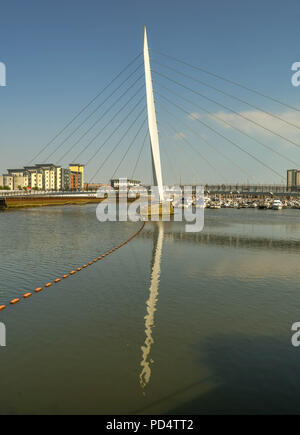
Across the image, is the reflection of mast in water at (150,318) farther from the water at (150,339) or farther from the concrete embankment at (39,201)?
the concrete embankment at (39,201)

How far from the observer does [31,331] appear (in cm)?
1170

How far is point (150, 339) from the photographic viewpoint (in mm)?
11109

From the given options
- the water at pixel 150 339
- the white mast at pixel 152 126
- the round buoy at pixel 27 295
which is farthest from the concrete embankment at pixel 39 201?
the round buoy at pixel 27 295

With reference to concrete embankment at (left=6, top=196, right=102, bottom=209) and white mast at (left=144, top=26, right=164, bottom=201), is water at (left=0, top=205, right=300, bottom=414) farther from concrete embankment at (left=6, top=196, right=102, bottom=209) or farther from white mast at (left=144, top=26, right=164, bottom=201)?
concrete embankment at (left=6, top=196, right=102, bottom=209)

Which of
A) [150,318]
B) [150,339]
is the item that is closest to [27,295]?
[150,318]

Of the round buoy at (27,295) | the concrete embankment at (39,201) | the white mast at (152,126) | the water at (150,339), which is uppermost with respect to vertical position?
the white mast at (152,126)

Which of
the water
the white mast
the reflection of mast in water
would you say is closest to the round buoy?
the water

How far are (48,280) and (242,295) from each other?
976 cm

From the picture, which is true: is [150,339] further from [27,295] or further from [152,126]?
[152,126]

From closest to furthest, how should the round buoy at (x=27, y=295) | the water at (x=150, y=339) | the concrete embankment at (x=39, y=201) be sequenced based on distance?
the water at (x=150, y=339)
the round buoy at (x=27, y=295)
the concrete embankment at (x=39, y=201)

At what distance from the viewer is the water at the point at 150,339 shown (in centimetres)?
792

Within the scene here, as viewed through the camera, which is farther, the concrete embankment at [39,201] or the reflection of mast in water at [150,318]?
the concrete embankment at [39,201]

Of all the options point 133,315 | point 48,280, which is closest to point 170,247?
point 48,280

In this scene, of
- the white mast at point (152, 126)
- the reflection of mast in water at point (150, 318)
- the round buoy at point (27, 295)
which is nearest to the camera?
the reflection of mast in water at point (150, 318)
